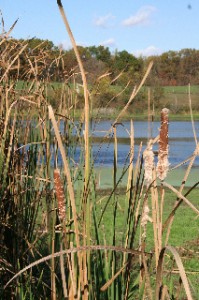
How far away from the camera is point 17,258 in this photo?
208cm

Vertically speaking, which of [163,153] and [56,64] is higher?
[56,64]

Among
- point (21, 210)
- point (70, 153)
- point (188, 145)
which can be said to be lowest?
point (188, 145)

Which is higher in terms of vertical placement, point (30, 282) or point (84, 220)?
point (84, 220)

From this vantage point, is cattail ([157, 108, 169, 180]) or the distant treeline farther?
the distant treeline

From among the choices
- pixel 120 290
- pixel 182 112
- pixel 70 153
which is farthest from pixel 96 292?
pixel 182 112

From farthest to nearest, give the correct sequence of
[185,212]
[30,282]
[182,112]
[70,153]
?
1. [182,112]
2. [185,212]
3. [70,153]
4. [30,282]

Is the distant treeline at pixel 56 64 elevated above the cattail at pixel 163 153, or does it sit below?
above

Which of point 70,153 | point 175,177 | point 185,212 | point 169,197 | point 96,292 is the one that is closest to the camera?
point 96,292

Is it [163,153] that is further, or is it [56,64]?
[56,64]

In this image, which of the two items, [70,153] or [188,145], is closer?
[70,153]

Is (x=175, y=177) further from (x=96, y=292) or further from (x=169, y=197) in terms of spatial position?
(x=96, y=292)

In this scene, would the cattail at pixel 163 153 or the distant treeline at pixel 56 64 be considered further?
the distant treeline at pixel 56 64

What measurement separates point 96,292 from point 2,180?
688 millimetres

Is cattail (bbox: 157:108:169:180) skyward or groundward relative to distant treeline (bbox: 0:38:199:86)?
groundward
